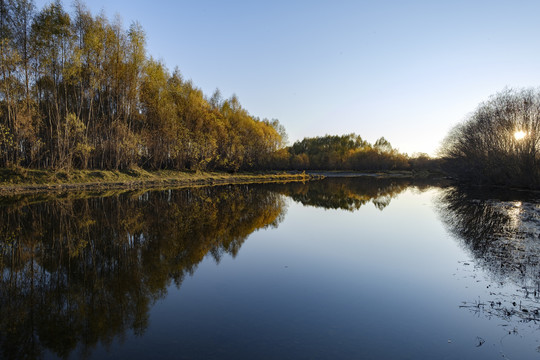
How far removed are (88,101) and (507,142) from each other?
48.4m

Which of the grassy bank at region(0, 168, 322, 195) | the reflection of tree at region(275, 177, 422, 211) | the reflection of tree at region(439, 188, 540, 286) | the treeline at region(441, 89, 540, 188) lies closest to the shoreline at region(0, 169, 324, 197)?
the grassy bank at region(0, 168, 322, 195)

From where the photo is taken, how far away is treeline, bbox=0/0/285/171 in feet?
83.4

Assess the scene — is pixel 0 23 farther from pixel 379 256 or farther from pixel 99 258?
pixel 379 256

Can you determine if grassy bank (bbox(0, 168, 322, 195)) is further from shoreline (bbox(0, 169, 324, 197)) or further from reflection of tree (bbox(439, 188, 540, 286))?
reflection of tree (bbox(439, 188, 540, 286))

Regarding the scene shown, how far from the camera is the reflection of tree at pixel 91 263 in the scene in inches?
202

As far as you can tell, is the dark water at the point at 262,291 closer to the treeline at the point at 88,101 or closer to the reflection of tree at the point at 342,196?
the reflection of tree at the point at 342,196

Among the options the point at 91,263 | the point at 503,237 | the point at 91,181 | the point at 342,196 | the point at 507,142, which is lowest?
the point at 91,263

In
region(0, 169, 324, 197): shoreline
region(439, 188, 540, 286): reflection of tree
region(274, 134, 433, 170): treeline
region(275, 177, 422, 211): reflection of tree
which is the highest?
region(274, 134, 433, 170): treeline

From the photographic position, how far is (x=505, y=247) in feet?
34.3

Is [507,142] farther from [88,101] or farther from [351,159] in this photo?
[351,159]

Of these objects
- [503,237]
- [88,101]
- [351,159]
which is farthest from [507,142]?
[351,159]

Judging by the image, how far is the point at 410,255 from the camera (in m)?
10.1

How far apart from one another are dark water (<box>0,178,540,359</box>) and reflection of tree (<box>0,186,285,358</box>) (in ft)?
0.13

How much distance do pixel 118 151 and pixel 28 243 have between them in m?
25.7
